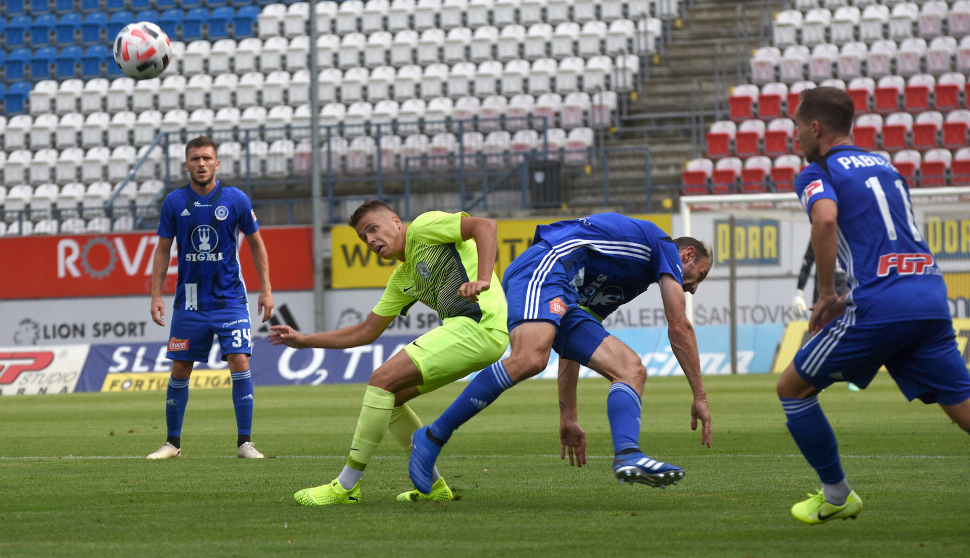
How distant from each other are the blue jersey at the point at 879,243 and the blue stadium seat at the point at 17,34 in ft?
100

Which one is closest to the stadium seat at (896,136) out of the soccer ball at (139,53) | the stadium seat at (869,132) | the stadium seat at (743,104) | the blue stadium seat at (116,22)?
the stadium seat at (869,132)

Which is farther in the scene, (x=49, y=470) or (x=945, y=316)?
(x=49, y=470)

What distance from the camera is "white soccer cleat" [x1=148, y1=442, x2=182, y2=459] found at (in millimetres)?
7855

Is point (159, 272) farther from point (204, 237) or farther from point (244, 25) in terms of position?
point (244, 25)

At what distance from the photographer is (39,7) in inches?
1249

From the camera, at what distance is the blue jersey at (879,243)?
4312mm

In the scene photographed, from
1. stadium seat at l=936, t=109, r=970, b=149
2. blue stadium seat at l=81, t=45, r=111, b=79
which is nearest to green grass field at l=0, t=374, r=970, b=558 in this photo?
stadium seat at l=936, t=109, r=970, b=149

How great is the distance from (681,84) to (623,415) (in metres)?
21.9

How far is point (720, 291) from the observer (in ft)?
64.9

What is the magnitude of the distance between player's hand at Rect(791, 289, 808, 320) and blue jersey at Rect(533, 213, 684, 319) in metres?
10.5

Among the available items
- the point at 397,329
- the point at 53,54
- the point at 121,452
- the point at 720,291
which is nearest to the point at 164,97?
the point at 53,54

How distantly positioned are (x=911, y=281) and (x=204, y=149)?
202 inches

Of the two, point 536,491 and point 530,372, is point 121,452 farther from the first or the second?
Answer: point 530,372

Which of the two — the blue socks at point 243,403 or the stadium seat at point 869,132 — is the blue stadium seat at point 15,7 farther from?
the blue socks at point 243,403
